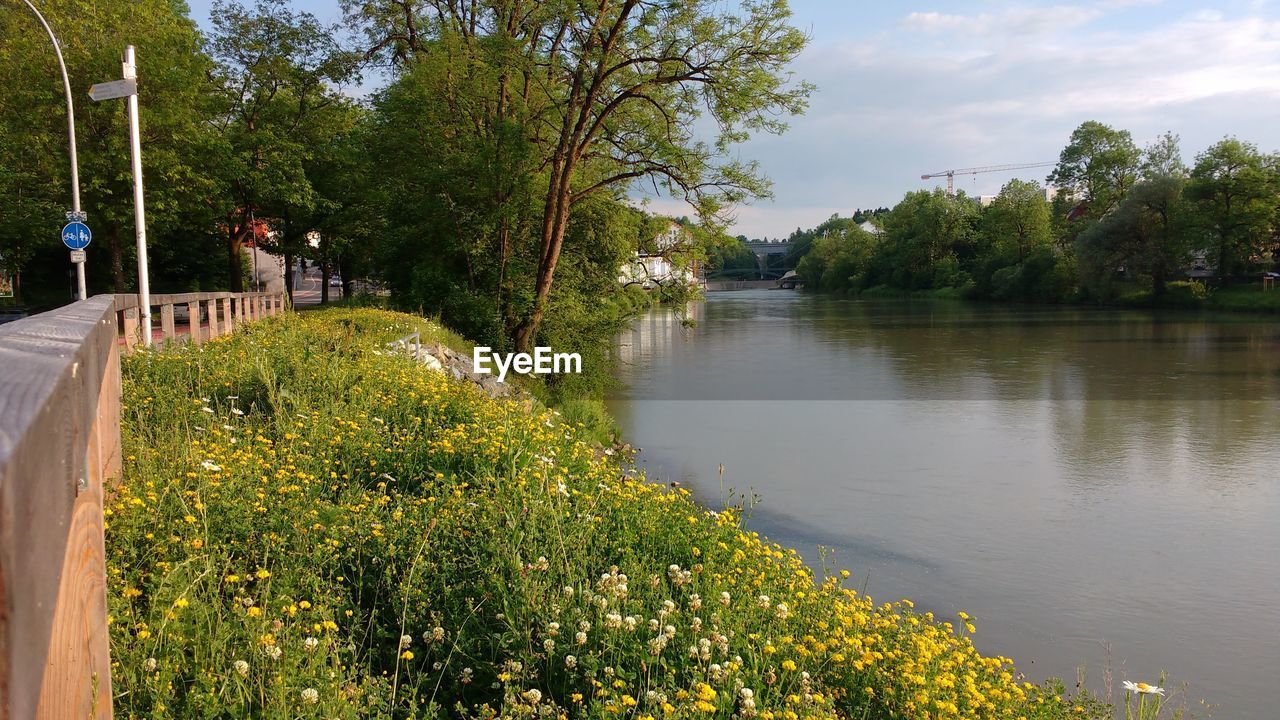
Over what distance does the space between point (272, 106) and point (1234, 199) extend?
173 ft

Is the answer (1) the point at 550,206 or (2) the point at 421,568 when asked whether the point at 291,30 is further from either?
(2) the point at 421,568

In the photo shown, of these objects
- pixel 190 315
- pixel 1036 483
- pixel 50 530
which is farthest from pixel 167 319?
pixel 1036 483

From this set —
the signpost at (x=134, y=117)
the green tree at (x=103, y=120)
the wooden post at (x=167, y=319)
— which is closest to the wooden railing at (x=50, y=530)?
the wooden post at (x=167, y=319)

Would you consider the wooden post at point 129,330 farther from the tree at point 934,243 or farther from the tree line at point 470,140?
the tree at point 934,243

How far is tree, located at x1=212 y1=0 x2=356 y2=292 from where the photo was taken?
107 ft

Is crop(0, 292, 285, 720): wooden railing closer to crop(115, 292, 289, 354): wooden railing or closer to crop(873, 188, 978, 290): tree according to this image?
crop(115, 292, 289, 354): wooden railing

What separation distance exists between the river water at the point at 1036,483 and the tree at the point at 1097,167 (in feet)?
158

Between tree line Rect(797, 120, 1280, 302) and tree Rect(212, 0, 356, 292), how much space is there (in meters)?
48.7

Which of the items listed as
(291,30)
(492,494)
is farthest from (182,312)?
(492,494)

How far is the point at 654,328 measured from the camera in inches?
2064

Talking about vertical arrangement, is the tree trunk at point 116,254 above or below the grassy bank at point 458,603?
above

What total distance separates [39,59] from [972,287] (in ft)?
233

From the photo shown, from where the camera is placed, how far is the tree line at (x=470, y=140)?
22031mm

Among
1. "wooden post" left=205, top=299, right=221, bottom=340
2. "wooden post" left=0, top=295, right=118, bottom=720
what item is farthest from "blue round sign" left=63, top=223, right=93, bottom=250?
"wooden post" left=0, top=295, right=118, bottom=720
